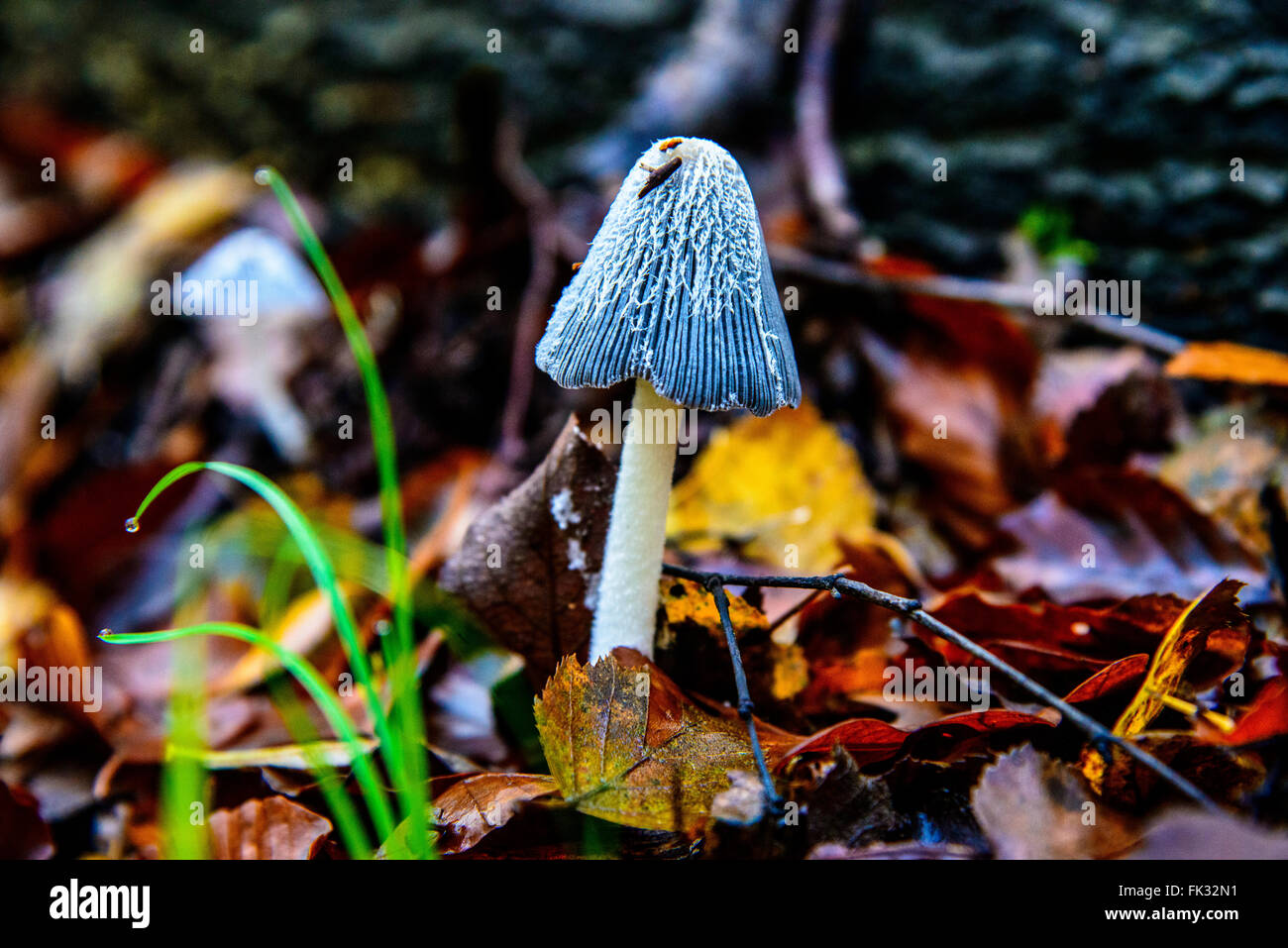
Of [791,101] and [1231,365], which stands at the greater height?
[791,101]

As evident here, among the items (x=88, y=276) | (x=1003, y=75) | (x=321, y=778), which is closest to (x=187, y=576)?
(x=321, y=778)

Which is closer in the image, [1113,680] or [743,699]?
[743,699]

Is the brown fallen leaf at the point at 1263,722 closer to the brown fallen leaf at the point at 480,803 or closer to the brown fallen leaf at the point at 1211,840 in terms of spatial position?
the brown fallen leaf at the point at 1211,840

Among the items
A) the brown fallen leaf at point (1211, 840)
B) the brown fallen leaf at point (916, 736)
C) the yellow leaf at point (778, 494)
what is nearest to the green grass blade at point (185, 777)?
the brown fallen leaf at point (916, 736)

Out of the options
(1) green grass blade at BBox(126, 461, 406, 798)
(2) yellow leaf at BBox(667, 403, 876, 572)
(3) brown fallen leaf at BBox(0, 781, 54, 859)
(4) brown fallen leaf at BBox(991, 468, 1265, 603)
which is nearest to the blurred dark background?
(4) brown fallen leaf at BBox(991, 468, 1265, 603)

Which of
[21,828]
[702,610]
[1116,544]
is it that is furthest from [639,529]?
[21,828]

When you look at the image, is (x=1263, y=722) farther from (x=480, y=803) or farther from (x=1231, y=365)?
(x=1231, y=365)

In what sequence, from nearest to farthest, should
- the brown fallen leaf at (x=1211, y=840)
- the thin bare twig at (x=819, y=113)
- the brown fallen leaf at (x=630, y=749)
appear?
1. the brown fallen leaf at (x=1211, y=840)
2. the brown fallen leaf at (x=630, y=749)
3. the thin bare twig at (x=819, y=113)

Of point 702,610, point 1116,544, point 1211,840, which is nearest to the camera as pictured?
point 1211,840
